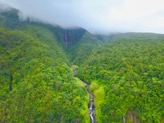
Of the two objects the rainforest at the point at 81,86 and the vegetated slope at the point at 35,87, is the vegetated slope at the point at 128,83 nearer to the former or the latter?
the rainforest at the point at 81,86

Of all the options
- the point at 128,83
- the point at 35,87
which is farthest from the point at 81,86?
the point at 128,83

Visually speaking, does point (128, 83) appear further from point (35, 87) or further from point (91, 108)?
point (35, 87)

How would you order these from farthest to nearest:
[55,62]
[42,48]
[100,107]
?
1. [42,48]
2. [55,62]
3. [100,107]

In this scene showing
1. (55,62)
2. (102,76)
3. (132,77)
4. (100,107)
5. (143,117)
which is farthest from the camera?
(55,62)

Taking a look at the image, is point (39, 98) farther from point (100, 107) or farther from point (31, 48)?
point (31, 48)

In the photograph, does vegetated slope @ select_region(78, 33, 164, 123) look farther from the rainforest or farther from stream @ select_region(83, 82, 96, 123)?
stream @ select_region(83, 82, 96, 123)

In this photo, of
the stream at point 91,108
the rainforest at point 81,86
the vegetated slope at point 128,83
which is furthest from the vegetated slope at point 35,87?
the vegetated slope at point 128,83

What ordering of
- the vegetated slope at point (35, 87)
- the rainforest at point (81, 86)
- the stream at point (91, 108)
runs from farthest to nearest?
1. the stream at point (91, 108)
2. the vegetated slope at point (35, 87)
3. the rainforest at point (81, 86)

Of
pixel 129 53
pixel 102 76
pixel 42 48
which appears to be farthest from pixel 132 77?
pixel 42 48
